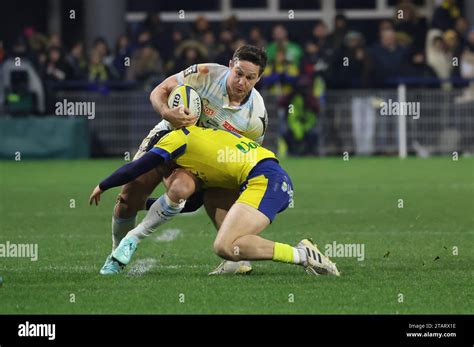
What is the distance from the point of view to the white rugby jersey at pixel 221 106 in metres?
11.4

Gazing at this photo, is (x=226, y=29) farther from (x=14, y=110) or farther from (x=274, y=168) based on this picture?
(x=274, y=168)

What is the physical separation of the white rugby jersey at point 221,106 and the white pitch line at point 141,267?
124 cm

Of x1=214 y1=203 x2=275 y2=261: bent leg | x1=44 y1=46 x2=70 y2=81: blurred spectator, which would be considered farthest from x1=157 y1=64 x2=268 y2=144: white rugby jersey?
x1=44 y1=46 x2=70 y2=81: blurred spectator

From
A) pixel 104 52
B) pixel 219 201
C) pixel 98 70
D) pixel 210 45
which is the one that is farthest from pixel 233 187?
pixel 104 52

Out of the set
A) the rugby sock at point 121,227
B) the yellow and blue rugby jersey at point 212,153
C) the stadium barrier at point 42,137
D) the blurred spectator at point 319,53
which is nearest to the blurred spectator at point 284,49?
the blurred spectator at point 319,53

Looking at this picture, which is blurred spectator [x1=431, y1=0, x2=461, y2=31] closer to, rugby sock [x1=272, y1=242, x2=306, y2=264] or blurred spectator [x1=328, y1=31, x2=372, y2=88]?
blurred spectator [x1=328, y1=31, x2=372, y2=88]

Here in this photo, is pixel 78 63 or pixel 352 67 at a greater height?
pixel 78 63

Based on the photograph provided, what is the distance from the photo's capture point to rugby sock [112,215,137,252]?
11.4m

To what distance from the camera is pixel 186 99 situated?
1106 cm

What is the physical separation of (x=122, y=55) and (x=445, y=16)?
628cm

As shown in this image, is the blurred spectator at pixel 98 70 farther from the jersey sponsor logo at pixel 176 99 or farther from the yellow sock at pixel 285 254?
the yellow sock at pixel 285 254

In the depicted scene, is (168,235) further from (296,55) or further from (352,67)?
(296,55)
